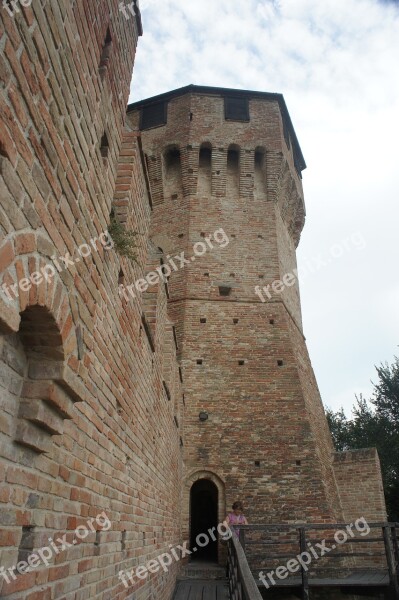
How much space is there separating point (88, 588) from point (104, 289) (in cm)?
186

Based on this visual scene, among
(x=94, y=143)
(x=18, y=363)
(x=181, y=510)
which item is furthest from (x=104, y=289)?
(x=181, y=510)

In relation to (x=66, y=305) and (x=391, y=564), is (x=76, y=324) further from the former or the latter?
(x=391, y=564)

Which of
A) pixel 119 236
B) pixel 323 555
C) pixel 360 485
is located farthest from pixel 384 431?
pixel 119 236

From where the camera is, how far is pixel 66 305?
2055 mm

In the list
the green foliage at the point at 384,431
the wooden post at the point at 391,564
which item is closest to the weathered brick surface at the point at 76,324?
the wooden post at the point at 391,564

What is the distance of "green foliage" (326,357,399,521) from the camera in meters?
21.6

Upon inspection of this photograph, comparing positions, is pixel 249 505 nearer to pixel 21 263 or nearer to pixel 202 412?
pixel 202 412

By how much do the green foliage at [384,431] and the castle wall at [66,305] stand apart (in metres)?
21.3

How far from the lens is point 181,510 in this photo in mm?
10539

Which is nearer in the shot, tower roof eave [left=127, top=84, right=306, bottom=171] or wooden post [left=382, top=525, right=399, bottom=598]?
wooden post [left=382, top=525, right=399, bottom=598]

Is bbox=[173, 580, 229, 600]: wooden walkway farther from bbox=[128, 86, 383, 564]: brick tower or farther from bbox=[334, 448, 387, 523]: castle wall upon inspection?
bbox=[334, 448, 387, 523]: castle wall

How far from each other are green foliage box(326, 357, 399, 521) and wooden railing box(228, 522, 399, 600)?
11.2 m

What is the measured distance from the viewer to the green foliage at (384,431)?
21.6m

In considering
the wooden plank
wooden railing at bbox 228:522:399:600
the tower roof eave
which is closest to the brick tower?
the tower roof eave
